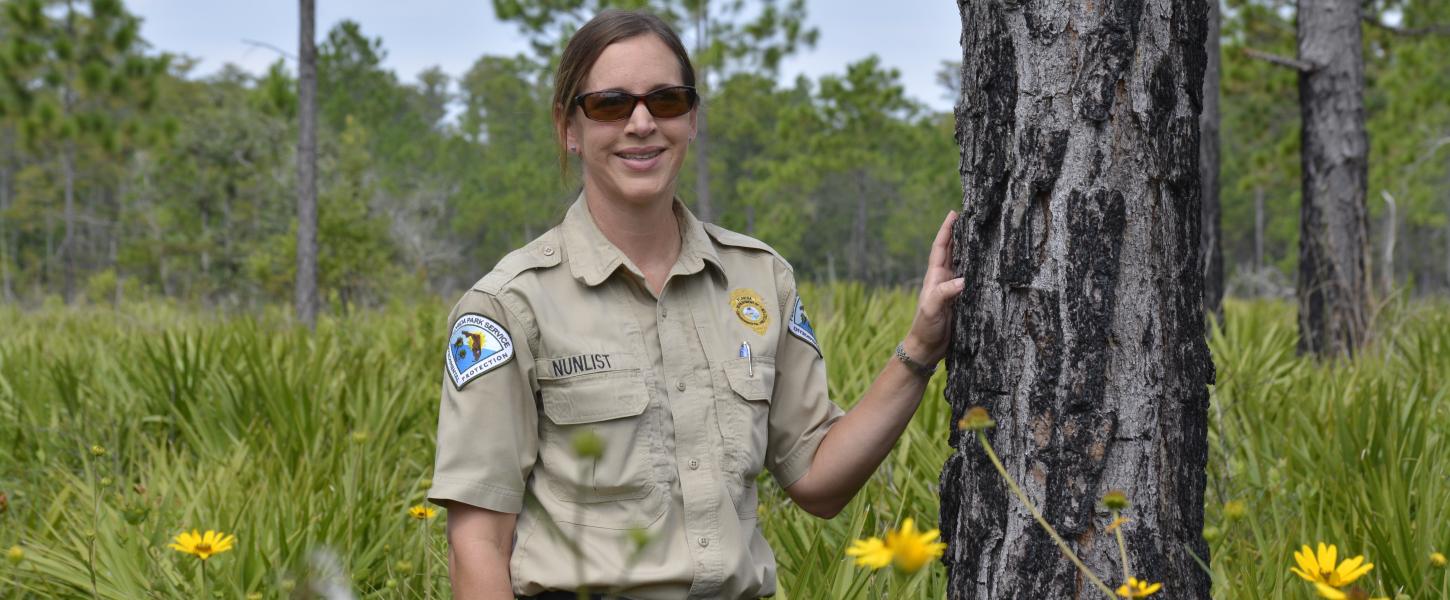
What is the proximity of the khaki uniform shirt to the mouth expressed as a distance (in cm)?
14

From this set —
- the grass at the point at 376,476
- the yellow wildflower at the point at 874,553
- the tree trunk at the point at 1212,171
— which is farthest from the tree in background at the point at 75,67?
the yellow wildflower at the point at 874,553

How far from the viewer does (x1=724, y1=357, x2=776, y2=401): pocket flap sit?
1880 millimetres

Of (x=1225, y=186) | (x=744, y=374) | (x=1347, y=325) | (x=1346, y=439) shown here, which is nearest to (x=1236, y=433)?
(x=1346, y=439)

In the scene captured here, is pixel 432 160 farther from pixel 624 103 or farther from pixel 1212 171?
pixel 624 103

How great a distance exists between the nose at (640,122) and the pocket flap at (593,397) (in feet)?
1.26

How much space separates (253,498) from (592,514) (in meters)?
→ 1.52

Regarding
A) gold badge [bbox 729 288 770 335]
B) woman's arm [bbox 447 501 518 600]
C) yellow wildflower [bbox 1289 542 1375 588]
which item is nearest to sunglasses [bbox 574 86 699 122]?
gold badge [bbox 729 288 770 335]

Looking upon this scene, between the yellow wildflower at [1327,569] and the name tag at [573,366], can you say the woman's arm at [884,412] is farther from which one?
the yellow wildflower at [1327,569]

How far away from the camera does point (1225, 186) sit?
139 ft

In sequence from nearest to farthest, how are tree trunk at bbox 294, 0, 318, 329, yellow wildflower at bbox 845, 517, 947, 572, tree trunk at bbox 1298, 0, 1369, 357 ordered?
yellow wildflower at bbox 845, 517, 947, 572 < tree trunk at bbox 1298, 0, 1369, 357 < tree trunk at bbox 294, 0, 318, 329

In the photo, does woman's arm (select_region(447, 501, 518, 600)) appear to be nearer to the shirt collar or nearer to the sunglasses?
the shirt collar

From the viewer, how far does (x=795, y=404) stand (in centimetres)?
206

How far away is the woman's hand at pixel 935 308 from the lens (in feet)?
5.78

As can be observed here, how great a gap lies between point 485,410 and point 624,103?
0.54 meters
